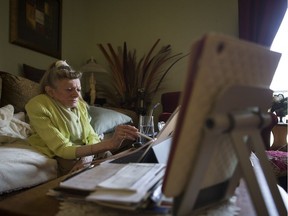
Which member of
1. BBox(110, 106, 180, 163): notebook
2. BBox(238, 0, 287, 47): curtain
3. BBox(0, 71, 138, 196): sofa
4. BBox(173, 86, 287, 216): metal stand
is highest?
BBox(238, 0, 287, 47): curtain

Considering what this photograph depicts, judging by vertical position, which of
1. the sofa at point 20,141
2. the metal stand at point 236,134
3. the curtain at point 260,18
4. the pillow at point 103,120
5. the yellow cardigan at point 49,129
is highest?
the curtain at point 260,18

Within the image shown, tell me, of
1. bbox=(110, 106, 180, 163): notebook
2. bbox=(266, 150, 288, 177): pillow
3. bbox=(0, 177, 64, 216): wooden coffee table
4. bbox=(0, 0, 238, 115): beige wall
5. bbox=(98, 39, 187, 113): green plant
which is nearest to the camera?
bbox=(0, 177, 64, 216): wooden coffee table

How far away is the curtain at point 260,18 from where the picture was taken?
8.60ft

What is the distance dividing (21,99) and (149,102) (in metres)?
1.54

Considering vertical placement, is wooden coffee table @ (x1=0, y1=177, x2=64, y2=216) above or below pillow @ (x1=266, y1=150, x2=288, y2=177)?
above

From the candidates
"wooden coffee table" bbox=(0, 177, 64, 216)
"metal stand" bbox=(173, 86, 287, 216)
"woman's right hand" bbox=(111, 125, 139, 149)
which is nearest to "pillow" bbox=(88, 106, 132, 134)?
"woman's right hand" bbox=(111, 125, 139, 149)

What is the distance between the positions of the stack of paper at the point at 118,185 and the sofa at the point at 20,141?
553 millimetres

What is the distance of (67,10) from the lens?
3.09 meters

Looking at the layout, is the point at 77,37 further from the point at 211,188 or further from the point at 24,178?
the point at 211,188

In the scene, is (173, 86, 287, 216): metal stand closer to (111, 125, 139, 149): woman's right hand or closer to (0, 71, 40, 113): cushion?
(111, 125, 139, 149): woman's right hand

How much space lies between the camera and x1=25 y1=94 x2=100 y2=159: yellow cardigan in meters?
1.13

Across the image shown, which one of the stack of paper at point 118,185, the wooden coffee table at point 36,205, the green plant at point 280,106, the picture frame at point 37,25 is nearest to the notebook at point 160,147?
the stack of paper at point 118,185

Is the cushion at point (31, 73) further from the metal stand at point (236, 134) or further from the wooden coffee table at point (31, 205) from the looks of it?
the metal stand at point (236, 134)

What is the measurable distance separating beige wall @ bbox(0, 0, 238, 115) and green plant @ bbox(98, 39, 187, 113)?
95 millimetres
